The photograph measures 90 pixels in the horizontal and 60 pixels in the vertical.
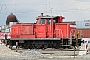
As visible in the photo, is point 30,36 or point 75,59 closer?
point 75,59

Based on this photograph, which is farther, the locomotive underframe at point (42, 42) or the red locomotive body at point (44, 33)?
the red locomotive body at point (44, 33)

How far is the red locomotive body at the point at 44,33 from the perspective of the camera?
27.0 meters

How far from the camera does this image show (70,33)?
27344 millimetres

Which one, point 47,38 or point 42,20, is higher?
point 42,20

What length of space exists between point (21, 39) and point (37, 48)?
6.05 ft

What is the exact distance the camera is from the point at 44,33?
2736 cm

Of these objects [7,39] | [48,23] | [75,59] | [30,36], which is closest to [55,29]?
[48,23]

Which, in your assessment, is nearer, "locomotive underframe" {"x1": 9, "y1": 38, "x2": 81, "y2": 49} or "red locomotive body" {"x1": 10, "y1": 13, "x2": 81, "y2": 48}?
"locomotive underframe" {"x1": 9, "y1": 38, "x2": 81, "y2": 49}

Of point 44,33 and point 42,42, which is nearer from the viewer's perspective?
point 42,42

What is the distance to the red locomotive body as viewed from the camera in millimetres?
27017

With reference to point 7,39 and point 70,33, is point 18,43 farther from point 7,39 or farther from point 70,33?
point 70,33

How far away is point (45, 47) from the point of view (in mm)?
27359

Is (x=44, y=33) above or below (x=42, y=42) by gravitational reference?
above

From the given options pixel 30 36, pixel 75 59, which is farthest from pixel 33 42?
pixel 75 59
